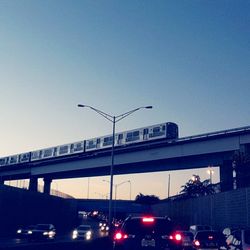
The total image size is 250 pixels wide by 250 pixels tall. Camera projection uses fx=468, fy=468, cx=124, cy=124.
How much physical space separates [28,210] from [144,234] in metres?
55.9

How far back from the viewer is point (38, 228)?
47.1m

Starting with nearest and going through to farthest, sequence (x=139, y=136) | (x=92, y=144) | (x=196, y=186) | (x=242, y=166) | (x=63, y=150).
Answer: (x=242, y=166) → (x=139, y=136) → (x=92, y=144) → (x=63, y=150) → (x=196, y=186)

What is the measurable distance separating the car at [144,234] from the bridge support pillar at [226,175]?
48.4 meters

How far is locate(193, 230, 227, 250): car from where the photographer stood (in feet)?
88.0

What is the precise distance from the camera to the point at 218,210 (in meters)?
51.2

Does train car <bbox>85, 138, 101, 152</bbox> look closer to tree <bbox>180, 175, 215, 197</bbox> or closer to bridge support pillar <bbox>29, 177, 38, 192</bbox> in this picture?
bridge support pillar <bbox>29, 177, 38, 192</bbox>

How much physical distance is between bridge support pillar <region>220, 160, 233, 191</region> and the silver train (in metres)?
7.73

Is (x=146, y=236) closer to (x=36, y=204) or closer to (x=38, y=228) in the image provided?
(x=38, y=228)

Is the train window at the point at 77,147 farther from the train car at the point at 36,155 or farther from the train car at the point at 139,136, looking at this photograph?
the train car at the point at 36,155

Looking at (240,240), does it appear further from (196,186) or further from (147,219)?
(196,186)

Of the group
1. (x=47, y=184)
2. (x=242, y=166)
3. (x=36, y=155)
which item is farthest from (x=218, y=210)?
(x=47, y=184)

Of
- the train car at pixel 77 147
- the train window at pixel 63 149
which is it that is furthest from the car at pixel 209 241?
the train window at pixel 63 149

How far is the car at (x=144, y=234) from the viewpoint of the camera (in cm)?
1353

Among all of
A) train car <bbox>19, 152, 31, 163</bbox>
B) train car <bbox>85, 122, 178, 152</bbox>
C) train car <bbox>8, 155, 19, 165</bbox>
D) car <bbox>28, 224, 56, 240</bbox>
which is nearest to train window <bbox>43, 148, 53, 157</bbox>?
train car <bbox>19, 152, 31, 163</bbox>
